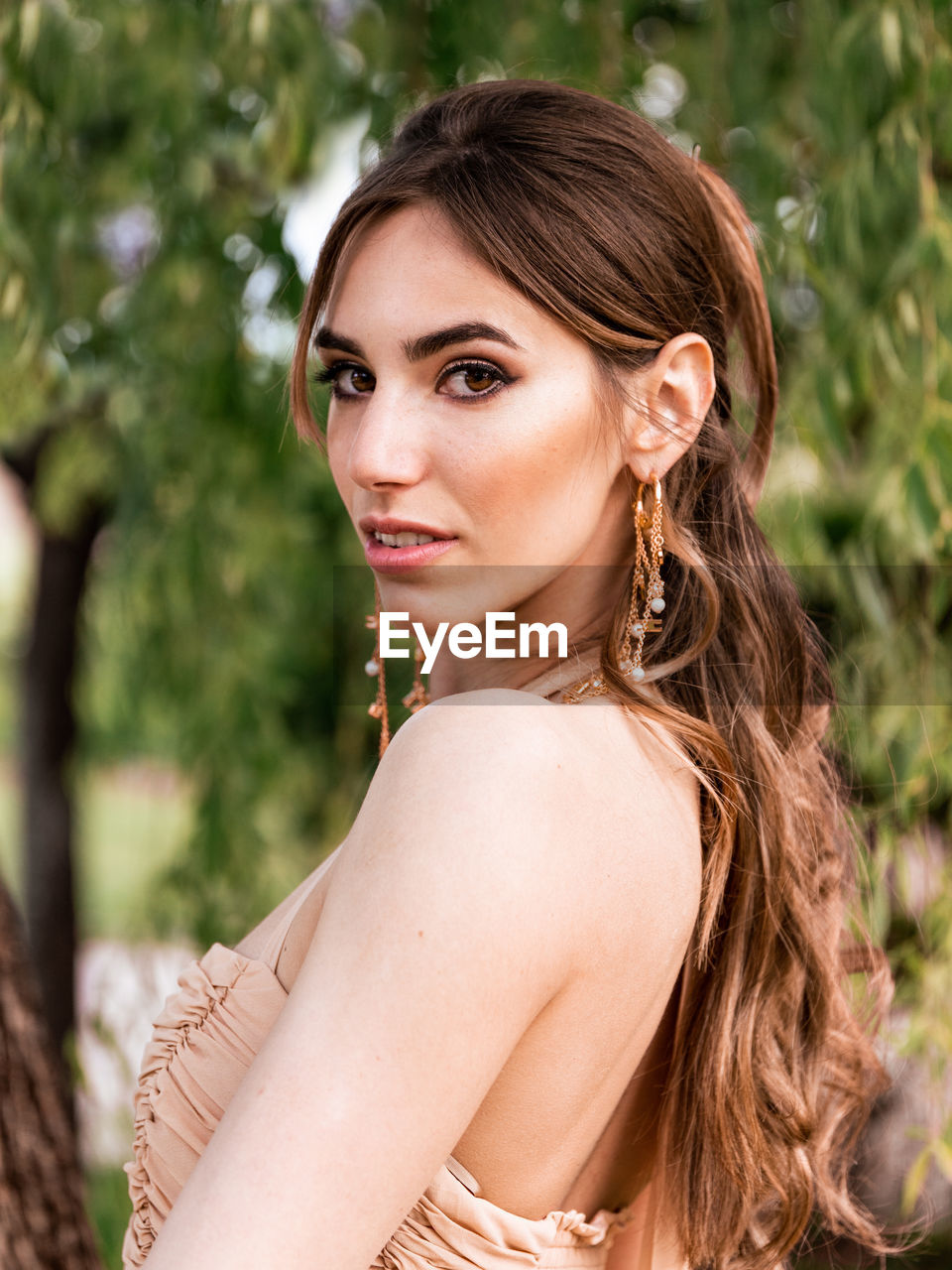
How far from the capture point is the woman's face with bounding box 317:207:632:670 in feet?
3.31

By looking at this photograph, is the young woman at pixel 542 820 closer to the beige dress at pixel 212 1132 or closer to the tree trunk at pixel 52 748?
the beige dress at pixel 212 1132

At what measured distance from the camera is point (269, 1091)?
760mm

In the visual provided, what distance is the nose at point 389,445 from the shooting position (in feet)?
3.31

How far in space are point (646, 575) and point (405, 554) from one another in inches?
8.9

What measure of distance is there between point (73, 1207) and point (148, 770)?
2087 mm

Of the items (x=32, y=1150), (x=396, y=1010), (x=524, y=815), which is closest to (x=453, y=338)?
(x=524, y=815)

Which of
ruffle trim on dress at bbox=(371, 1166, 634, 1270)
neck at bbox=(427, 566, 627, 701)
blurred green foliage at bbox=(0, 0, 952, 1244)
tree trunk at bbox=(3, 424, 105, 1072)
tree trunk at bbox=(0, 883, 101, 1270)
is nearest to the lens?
ruffle trim on dress at bbox=(371, 1166, 634, 1270)

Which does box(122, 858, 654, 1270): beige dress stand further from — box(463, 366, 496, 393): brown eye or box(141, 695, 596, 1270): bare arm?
box(463, 366, 496, 393): brown eye

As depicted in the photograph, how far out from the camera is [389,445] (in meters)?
1.01

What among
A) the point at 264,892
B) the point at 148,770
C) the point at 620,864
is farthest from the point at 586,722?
the point at 148,770

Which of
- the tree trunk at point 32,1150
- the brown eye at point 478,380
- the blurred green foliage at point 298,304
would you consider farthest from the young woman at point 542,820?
the blurred green foliage at point 298,304

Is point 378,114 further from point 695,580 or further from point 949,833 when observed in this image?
point 949,833

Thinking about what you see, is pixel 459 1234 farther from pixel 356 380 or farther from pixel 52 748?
pixel 52 748

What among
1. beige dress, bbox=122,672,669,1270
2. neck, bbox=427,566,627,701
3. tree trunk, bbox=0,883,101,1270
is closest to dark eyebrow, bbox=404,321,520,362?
neck, bbox=427,566,627,701
